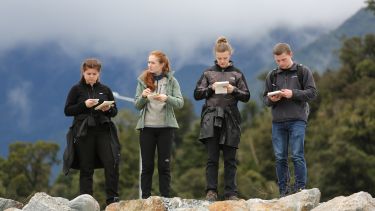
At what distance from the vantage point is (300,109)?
8797 mm

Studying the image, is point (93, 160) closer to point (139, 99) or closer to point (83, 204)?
point (139, 99)

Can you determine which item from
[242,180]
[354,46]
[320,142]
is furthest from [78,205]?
[354,46]

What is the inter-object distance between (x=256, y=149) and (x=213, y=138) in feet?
162

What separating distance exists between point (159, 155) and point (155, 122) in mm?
447

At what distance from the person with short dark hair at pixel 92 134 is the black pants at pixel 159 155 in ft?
1.23

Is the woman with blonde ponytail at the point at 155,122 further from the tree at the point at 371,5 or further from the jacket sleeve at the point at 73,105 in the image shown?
the tree at the point at 371,5

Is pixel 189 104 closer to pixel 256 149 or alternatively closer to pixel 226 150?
pixel 256 149

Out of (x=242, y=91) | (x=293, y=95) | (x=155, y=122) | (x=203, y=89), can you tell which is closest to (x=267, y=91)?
(x=242, y=91)

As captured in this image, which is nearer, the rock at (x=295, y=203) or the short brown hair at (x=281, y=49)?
the rock at (x=295, y=203)

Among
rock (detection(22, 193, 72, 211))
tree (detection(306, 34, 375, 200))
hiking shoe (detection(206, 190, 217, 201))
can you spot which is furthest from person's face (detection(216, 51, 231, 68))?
tree (detection(306, 34, 375, 200))

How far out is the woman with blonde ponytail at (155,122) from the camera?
351 inches

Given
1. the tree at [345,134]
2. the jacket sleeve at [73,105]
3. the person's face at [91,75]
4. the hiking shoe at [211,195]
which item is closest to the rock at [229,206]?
the hiking shoe at [211,195]

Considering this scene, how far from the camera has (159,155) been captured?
8992 mm

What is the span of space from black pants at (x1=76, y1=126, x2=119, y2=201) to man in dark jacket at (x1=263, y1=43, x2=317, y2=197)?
217 cm
